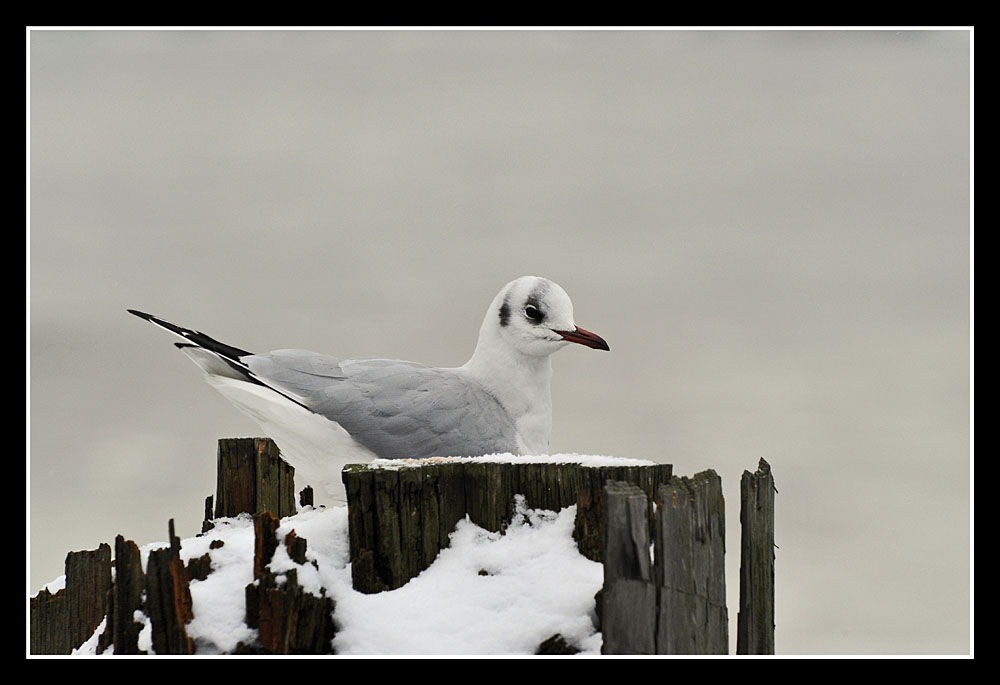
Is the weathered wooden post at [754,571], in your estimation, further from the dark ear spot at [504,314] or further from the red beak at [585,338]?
the dark ear spot at [504,314]

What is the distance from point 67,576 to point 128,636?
3.15 ft

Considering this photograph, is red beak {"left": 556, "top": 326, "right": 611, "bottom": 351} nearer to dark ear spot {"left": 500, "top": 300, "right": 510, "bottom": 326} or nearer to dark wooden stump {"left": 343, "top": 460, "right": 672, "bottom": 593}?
dark ear spot {"left": 500, "top": 300, "right": 510, "bottom": 326}

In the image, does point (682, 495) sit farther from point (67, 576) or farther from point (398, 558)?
point (67, 576)

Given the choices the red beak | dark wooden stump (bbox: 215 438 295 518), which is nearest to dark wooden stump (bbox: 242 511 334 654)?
dark wooden stump (bbox: 215 438 295 518)

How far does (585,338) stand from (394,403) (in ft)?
4.04

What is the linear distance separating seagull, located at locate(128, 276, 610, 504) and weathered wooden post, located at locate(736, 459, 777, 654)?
80.9 inches

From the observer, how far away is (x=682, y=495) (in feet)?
10.7

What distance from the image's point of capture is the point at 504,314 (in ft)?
20.1

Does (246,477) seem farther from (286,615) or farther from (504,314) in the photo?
(286,615)

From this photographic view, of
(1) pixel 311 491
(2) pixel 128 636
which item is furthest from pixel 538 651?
(1) pixel 311 491

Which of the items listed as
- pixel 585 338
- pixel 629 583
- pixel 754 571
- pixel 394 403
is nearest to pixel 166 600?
pixel 629 583

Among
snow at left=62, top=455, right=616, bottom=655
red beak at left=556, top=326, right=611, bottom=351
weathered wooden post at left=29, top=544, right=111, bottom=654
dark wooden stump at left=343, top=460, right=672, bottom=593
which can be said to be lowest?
weathered wooden post at left=29, top=544, right=111, bottom=654

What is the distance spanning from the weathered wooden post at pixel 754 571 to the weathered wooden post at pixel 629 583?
2.50 ft

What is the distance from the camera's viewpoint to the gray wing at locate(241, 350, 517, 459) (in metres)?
5.44
